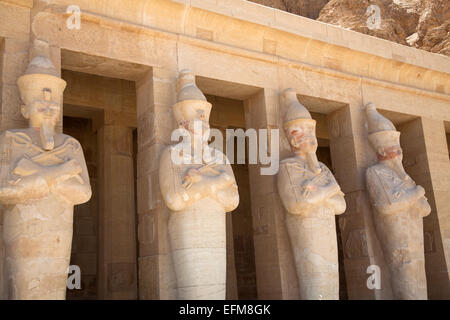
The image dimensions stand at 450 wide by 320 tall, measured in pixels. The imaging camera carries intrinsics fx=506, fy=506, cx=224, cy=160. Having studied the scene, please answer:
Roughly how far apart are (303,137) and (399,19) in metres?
9.82

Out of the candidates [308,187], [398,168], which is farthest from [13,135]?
[398,168]

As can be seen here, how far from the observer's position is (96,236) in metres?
7.93

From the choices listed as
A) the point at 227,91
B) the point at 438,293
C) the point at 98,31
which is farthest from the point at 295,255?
the point at 98,31

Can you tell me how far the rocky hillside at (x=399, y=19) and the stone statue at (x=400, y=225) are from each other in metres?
6.88

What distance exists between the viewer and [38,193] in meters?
4.31

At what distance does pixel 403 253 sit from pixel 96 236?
454cm

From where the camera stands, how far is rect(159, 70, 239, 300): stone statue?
4.93m

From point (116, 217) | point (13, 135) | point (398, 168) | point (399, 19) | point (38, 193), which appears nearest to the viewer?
point (38, 193)

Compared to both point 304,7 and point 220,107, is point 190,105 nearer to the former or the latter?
point 220,107

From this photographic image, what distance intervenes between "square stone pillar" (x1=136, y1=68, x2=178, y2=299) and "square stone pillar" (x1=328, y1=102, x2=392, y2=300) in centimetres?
270

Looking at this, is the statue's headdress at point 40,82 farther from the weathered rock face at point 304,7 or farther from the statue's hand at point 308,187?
the weathered rock face at point 304,7

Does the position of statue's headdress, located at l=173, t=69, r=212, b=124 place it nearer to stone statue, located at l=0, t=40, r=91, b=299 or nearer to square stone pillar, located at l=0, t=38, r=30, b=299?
stone statue, located at l=0, t=40, r=91, b=299
